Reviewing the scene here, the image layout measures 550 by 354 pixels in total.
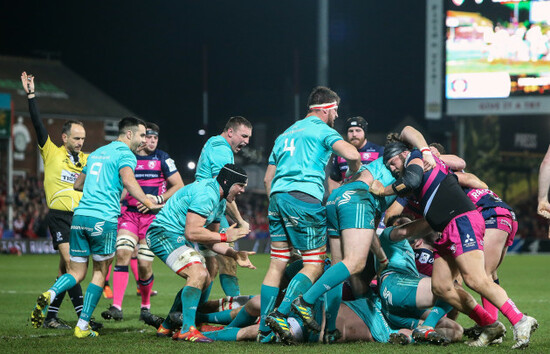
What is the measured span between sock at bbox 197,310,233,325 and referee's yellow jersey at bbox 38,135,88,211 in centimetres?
267

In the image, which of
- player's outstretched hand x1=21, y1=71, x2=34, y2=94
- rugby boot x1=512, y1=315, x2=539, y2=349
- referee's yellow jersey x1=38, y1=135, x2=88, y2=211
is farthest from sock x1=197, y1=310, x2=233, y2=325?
player's outstretched hand x1=21, y1=71, x2=34, y2=94

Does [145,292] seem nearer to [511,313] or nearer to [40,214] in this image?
[511,313]

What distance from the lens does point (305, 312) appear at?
23.7 feet

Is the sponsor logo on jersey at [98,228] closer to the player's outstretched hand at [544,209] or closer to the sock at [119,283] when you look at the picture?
the sock at [119,283]

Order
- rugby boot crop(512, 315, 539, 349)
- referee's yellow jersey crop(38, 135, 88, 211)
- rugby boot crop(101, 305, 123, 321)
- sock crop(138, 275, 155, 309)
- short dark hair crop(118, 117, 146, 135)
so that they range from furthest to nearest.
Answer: sock crop(138, 275, 155, 309)
referee's yellow jersey crop(38, 135, 88, 211)
rugby boot crop(101, 305, 123, 321)
short dark hair crop(118, 117, 146, 135)
rugby boot crop(512, 315, 539, 349)

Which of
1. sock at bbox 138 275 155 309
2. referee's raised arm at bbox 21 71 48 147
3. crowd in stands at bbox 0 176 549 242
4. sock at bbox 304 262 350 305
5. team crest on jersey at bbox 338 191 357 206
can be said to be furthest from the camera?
crowd in stands at bbox 0 176 549 242

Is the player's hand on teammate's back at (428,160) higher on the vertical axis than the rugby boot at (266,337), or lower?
higher

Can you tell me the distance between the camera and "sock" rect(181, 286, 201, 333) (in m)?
7.80

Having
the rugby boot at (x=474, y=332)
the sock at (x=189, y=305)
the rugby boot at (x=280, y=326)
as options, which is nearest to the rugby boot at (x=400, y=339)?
the rugby boot at (x=474, y=332)

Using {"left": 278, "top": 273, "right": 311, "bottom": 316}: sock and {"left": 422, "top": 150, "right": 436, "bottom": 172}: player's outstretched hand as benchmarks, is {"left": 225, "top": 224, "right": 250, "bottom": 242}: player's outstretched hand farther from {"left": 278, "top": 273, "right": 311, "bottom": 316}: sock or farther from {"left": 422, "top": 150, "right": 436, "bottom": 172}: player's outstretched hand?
{"left": 422, "top": 150, "right": 436, "bottom": 172}: player's outstretched hand

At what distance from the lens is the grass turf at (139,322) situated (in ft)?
23.8

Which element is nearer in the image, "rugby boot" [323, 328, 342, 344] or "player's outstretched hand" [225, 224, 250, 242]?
"rugby boot" [323, 328, 342, 344]

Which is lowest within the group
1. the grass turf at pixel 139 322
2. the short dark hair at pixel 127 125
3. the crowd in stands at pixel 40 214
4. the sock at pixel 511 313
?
the crowd in stands at pixel 40 214

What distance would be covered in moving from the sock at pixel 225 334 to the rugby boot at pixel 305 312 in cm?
83
